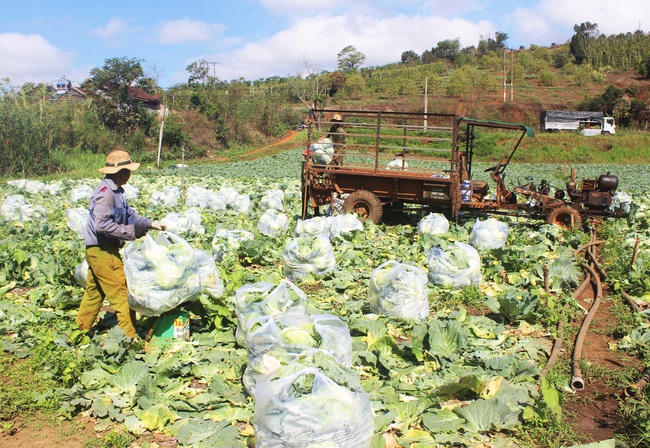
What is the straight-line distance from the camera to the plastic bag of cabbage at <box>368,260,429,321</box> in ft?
19.6

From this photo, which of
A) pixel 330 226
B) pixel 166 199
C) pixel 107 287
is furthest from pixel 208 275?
pixel 166 199

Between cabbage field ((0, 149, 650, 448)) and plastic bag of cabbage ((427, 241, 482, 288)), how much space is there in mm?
20

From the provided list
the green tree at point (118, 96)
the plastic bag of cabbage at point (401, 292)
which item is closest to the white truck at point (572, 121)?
the green tree at point (118, 96)

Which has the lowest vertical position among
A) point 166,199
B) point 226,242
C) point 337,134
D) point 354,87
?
point 226,242

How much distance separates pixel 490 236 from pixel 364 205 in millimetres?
3072

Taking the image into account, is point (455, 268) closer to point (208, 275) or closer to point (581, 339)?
point (581, 339)

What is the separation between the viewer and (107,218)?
509 centimetres

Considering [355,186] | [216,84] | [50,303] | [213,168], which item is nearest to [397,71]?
[216,84]

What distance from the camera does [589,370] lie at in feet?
16.1

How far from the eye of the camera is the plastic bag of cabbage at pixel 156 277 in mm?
4988

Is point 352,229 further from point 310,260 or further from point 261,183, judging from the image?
point 261,183

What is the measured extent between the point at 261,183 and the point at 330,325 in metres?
16.4

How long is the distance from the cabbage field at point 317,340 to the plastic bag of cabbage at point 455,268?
0.07 feet

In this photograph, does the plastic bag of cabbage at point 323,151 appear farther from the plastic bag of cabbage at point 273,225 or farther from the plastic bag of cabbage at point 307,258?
the plastic bag of cabbage at point 307,258
